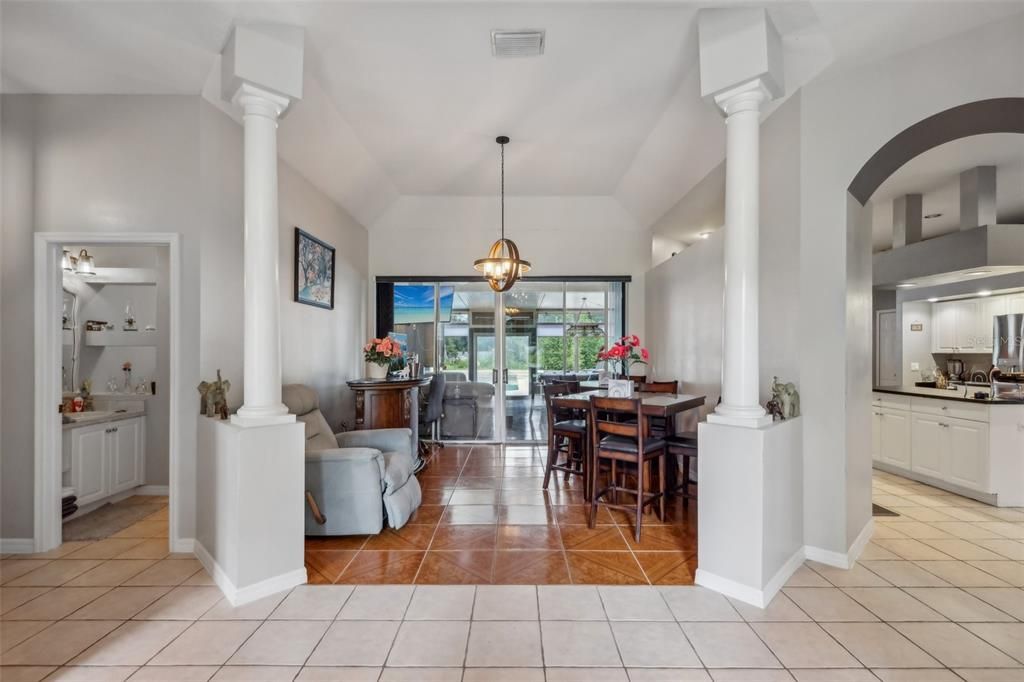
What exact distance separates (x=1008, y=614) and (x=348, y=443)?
415cm

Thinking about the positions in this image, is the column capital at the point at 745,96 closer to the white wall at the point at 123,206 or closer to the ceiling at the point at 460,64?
the ceiling at the point at 460,64

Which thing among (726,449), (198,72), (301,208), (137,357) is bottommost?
(726,449)

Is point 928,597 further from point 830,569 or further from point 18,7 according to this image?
point 18,7

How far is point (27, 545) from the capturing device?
114 inches

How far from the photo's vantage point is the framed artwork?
157 inches

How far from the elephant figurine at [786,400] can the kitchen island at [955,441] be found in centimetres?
121

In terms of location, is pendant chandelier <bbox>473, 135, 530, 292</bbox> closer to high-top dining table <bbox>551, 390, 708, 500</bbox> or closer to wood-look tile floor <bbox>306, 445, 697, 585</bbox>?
high-top dining table <bbox>551, 390, 708, 500</bbox>

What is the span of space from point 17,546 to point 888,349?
343 inches

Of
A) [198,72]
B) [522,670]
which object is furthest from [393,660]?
[198,72]

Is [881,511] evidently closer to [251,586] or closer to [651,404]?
[651,404]

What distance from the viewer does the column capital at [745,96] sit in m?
2.43

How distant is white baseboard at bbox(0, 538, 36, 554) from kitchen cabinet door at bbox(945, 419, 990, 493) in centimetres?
711

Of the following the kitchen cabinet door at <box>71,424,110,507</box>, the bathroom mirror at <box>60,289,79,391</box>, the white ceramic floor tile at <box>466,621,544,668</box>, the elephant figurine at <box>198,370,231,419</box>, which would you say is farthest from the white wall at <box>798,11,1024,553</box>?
the bathroom mirror at <box>60,289,79,391</box>

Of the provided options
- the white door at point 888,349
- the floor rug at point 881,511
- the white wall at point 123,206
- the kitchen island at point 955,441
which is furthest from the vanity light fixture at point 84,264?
the white door at point 888,349
